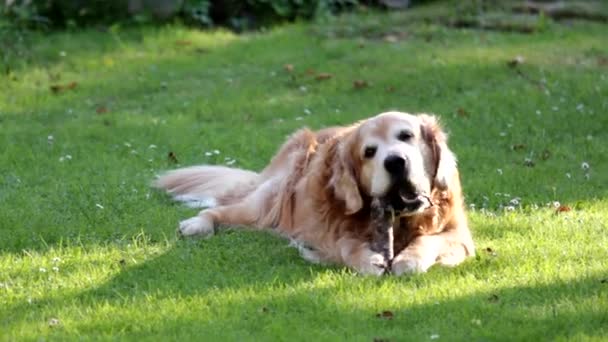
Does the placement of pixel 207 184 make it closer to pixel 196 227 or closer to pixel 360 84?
pixel 196 227

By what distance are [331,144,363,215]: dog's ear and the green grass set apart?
1.41 ft

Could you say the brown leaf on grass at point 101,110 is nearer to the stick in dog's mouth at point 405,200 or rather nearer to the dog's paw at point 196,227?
the dog's paw at point 196,227

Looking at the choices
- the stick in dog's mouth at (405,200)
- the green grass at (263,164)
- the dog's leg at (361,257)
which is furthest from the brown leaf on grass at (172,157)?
the stick in dog's mouth at (405,200)

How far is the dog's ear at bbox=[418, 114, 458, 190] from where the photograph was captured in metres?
7.00

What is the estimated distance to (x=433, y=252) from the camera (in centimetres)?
687

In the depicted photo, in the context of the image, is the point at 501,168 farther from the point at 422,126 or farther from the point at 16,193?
the point at 16,193

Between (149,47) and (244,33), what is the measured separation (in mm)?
1643

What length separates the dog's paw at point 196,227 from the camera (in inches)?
308

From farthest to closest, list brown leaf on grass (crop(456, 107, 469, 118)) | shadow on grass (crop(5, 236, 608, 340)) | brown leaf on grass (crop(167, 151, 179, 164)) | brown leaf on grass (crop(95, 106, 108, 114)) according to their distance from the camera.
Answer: brown leaf on grass (crop(95, 106, 108, 114)) < brown leaf on grass (crop(456, 107, 469, 118)) < brown leaf on grass (crop(167, 151, 179, 164)) < shadow on grass (crop(5, 236, 608, 340))

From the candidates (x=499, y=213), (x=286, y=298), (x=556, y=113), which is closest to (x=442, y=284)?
(x=286, y=298)

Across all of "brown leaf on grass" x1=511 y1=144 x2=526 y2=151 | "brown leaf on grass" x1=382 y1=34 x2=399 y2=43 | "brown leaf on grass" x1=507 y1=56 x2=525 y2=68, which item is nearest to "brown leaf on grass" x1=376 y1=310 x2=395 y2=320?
"brown leaf on grass" x1=511 y1=144 x2=526 y2=151

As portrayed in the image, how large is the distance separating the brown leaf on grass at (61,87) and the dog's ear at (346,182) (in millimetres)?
6716

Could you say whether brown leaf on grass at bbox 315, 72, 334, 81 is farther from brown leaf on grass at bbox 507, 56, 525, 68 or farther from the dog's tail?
the dog's tail

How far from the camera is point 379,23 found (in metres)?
16.0
